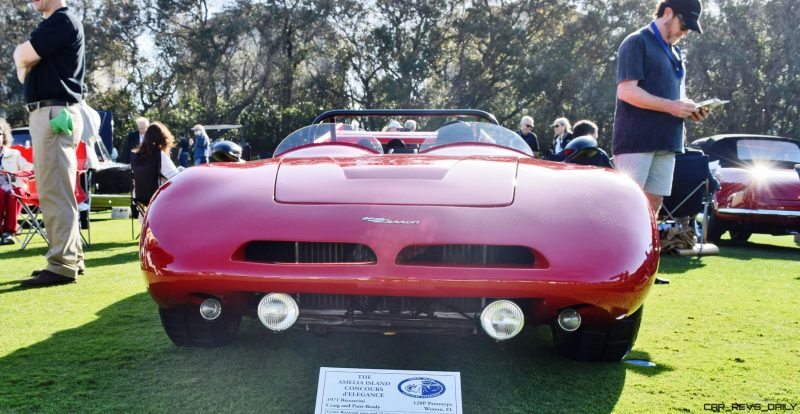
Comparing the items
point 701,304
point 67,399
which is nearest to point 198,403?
point 67,399

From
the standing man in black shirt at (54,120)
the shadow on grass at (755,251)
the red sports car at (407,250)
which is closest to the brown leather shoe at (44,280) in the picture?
the standing man in black shirt at (54,120)

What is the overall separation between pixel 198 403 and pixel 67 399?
434 mm

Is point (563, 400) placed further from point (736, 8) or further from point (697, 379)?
point (736, 8)

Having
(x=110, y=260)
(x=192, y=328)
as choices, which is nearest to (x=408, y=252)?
(x=192, y=328)

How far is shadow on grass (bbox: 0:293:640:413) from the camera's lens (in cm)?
210

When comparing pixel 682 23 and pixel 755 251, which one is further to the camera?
pixel 755 251

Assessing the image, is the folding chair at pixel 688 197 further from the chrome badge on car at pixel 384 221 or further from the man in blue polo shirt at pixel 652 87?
the chrome badge on car at pixel 384 221

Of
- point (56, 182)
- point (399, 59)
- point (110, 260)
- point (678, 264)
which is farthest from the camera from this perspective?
point (399, 59)

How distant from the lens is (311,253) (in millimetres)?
2152

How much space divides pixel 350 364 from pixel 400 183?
76 centimetres

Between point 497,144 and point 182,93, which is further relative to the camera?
point 182,93

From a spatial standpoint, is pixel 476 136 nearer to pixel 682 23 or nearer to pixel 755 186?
pixel 682 23

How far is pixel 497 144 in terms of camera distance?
3.43 m

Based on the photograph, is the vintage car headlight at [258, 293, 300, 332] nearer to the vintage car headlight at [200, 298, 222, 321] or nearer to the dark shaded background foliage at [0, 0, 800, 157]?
the vintage car headlight at [200, 298, 222, 321]
